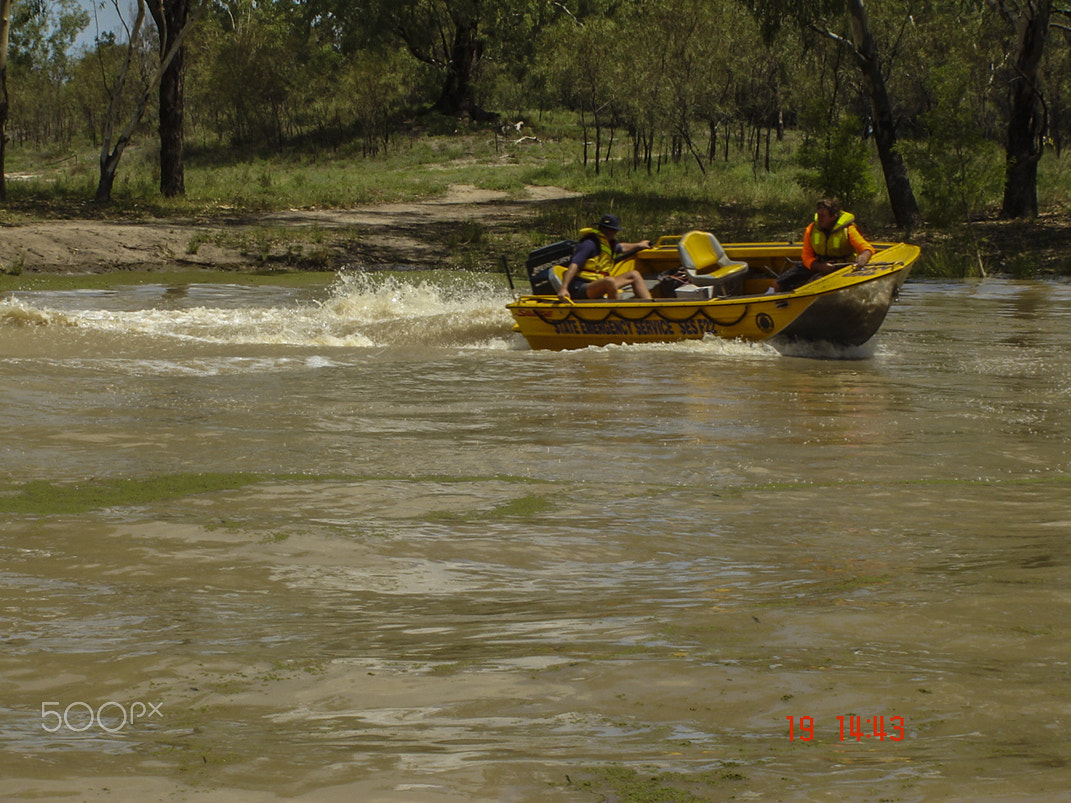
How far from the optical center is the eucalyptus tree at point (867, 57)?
74.8 feet

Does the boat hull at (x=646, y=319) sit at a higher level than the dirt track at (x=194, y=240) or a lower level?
lower

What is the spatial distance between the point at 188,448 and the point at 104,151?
21546mm

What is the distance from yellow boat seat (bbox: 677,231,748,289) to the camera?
12812 millimetres

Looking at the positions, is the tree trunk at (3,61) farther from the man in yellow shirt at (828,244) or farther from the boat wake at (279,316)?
the man in yellow shirt at (828,244)

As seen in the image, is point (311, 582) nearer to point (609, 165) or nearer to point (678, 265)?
point (678, 265)

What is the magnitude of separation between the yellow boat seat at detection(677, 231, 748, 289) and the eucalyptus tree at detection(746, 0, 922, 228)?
1064 cm

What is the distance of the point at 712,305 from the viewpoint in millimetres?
11742

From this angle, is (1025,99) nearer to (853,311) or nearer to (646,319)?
(853,311)

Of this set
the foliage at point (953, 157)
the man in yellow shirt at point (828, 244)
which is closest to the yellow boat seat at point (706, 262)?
the man in yellow shirt at point (828, 244)

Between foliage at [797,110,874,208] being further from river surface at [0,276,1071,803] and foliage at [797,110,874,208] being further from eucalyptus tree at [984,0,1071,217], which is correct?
river surface at [0,276,1071,803]

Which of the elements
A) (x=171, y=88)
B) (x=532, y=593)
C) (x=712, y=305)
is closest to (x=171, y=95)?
(x=171, y=88)
